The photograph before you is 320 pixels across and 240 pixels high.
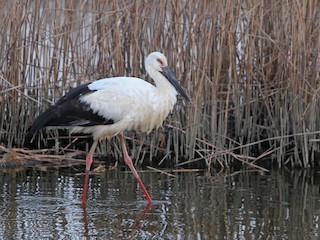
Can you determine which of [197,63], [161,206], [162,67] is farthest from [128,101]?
[197,63]

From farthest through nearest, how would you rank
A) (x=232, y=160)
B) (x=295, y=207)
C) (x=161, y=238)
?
1. (x=232, y=160)
2. (x=295, y=207)
3. (x=161, y=238)

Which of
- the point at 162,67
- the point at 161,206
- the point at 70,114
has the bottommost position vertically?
the point at 161,206

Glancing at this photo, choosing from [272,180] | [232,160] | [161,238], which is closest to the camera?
[161,238]

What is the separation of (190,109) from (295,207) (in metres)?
1.64

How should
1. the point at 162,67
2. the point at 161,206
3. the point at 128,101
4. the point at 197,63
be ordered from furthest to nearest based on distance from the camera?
the point at 197,63, the point at 162,67, the point at 128,101, the point at 161,206

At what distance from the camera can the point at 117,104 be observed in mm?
6828

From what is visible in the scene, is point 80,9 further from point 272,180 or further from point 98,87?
point 272,180

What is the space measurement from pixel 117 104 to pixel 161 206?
3.11ft

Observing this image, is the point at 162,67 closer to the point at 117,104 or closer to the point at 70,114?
the point at 117,104

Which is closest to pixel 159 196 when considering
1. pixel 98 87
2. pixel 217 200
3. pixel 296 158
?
pixel 217 200

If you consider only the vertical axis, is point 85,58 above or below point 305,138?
above

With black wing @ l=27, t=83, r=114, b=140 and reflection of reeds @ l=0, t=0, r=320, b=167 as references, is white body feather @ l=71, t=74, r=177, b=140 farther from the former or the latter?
reflection of reeds @ l=0, t=0, r=320, b=167

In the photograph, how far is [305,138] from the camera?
25.3 feet

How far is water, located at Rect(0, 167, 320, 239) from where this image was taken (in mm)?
5754
